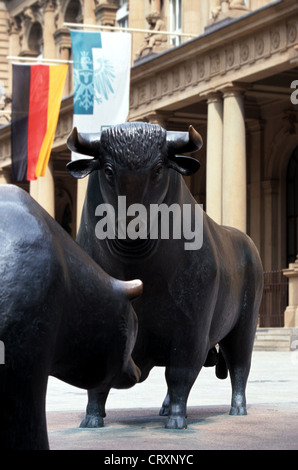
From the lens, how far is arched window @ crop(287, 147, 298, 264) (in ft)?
119

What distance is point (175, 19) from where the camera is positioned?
3847 centimetres

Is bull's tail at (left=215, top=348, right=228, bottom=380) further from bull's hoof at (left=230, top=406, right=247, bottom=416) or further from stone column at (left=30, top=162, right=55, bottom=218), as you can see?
stone column at (left=30, top=162, right=55, bottom=218)

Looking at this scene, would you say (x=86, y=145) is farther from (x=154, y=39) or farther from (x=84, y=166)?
(x=154, y=39)

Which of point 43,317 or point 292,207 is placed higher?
point 292,207

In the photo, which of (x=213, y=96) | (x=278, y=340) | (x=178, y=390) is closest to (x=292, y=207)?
(x=213, y=96)

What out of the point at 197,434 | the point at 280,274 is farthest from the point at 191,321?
the point at 280,274

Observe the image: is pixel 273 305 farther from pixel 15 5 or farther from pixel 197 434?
pixel 15 5

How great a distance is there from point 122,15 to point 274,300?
59.4 feet

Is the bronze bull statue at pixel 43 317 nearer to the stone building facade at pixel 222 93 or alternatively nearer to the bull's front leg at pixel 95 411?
the bull's front leg at pixel 95 411

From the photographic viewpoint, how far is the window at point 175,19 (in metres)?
38.0

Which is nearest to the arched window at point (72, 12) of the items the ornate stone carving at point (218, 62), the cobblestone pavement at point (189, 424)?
the ornate stone carving at point (218, 62)

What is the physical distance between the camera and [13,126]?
101 ft

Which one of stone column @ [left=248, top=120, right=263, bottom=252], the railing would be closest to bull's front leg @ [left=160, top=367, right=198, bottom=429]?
the railing

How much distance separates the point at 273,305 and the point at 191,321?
2258 cm
